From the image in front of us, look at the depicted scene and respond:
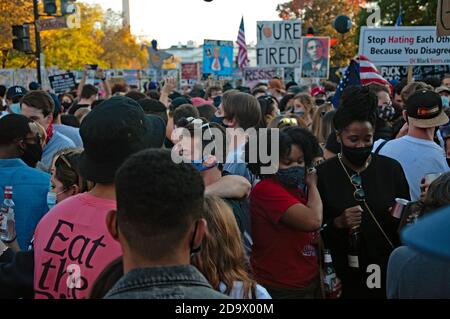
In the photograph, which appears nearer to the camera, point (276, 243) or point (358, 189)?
point (276, 243)

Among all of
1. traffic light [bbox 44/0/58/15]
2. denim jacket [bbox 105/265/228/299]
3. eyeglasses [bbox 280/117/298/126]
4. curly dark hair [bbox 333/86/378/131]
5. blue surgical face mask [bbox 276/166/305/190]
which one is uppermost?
traffic light [bbox 44/0/58/15]

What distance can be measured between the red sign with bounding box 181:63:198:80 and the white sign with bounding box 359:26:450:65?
1604 cm

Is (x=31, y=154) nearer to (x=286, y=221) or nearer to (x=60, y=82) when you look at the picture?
(x=286, y=221)

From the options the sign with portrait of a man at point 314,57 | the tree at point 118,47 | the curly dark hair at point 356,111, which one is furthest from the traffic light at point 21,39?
the tree at point 118,47

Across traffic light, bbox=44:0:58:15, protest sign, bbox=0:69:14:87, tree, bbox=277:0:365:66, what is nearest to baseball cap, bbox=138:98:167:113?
traffic light, bbox=44:0:58:15

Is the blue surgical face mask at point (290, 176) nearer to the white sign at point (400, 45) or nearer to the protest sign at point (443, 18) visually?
the protest sign at point (443, 18)

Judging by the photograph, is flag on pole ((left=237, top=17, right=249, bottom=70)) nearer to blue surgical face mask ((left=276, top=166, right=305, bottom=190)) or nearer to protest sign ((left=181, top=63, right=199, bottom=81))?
protest sign ((left=181, top=63, right=199, bottom=81))

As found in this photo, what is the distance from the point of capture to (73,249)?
2.54 m

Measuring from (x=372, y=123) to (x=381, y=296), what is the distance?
3.90 ft

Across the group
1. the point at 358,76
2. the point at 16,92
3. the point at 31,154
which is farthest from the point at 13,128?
the point at 16,92

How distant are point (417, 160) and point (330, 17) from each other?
46807 millimetres

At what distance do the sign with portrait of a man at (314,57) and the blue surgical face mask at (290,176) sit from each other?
11725 millimetres

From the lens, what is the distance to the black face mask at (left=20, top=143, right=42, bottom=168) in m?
4.50

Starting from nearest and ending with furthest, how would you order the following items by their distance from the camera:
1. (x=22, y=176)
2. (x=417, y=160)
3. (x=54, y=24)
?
(x=22, y=176) → (x=417, y=160) → (x=54, y=24)
